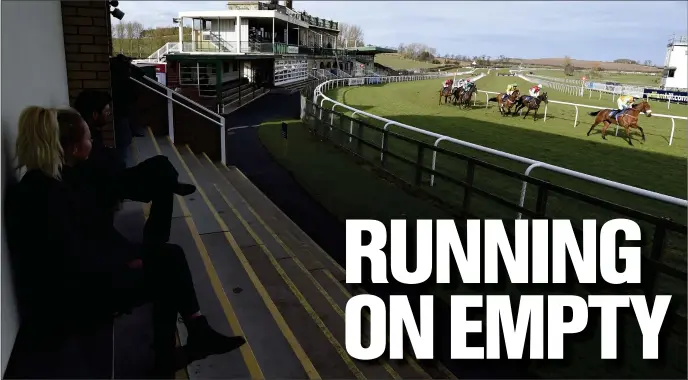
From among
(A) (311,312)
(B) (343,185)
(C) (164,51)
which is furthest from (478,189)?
(C) (164,51)

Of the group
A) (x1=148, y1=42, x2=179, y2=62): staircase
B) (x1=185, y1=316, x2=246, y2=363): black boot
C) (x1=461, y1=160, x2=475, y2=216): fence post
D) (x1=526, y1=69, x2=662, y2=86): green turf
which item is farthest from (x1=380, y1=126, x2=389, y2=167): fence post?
(x1=526, y1=69, x2=662, y2=86): green turf

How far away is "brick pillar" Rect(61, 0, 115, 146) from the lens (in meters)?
4.48

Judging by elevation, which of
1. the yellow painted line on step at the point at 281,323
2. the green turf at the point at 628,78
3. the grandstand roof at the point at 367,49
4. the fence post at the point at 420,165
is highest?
the grandstand roof at the point at 367,49

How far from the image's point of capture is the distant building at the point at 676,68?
33.2m

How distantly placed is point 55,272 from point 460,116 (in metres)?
19.4

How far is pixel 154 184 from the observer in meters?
2.53

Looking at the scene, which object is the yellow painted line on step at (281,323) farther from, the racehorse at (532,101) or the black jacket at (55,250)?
the racehorse at (532,101)

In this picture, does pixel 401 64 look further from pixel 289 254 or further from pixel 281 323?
pixel 281 323

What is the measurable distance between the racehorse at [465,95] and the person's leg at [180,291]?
22.7 meters

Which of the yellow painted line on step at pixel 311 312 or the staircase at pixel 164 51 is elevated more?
the staircase at pixel 164 51

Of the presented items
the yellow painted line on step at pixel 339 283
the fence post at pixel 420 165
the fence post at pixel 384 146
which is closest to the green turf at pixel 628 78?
the fence post at pixel 384 146

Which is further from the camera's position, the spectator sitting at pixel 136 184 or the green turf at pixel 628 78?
the green turf at pixel 628 78

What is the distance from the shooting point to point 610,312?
150 inches

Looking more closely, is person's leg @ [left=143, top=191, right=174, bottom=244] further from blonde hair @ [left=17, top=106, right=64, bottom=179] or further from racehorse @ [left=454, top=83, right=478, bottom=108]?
racehorse @ [left=454, top=83, right=478, bottom=108]
